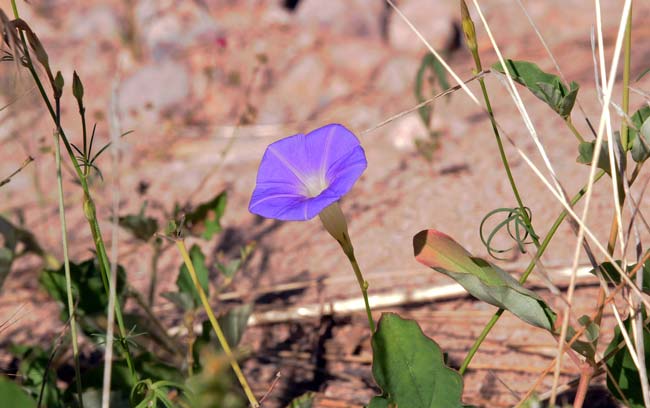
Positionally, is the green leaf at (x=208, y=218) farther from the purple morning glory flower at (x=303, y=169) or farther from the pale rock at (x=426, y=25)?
the pale rock at (x=426, y=25)

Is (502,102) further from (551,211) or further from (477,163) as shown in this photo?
(551,211)

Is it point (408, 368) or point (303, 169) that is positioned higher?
point (303, 169)

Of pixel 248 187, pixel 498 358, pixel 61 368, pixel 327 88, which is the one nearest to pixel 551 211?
pixel 498 358

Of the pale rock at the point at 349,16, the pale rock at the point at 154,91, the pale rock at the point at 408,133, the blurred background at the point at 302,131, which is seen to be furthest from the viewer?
the pale rock at the point at 349,16

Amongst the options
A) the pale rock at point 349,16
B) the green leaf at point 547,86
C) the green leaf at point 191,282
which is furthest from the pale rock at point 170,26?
the green leaf at point 547,86

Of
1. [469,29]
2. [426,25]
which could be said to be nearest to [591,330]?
[469,29]

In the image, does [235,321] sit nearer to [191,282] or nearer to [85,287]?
[191,282]
